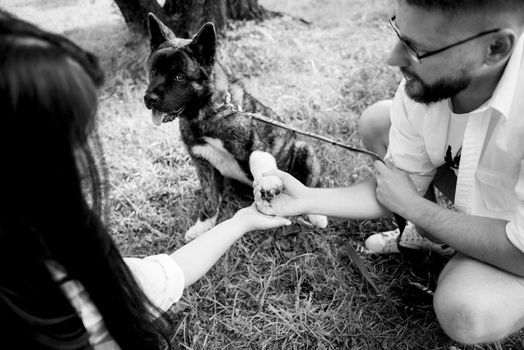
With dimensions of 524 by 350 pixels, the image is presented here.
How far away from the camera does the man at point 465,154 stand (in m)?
1.59

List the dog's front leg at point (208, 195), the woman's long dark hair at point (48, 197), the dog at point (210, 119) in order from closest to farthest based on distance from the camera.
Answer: the woman's long dark hair at point (48, 197), the dog at point (210, 119), the dog's front leg at point (208, 195)

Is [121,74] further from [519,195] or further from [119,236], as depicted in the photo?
A: [519,195]

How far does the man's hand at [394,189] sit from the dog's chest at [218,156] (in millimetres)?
978

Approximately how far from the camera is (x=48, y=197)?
1030mm

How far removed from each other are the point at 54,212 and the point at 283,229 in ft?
6.06

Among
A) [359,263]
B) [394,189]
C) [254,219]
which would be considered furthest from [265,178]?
[359,263]

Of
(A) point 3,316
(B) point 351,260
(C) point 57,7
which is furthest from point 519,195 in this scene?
(C) point 57,7

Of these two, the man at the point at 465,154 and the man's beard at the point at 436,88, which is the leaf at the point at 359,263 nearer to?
the man at the point at 465,154

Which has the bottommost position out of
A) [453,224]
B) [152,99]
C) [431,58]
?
[453,224]

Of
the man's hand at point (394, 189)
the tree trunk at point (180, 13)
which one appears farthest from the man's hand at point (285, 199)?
the tree trunk at point (180, 13)

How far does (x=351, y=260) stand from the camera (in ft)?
8.34

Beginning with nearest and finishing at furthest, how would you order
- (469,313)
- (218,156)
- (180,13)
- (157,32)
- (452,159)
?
(469,313), (452,159), (157,32), (218,156), (180,13)

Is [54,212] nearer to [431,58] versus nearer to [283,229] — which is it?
[431,58]

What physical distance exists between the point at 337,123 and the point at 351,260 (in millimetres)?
1544
